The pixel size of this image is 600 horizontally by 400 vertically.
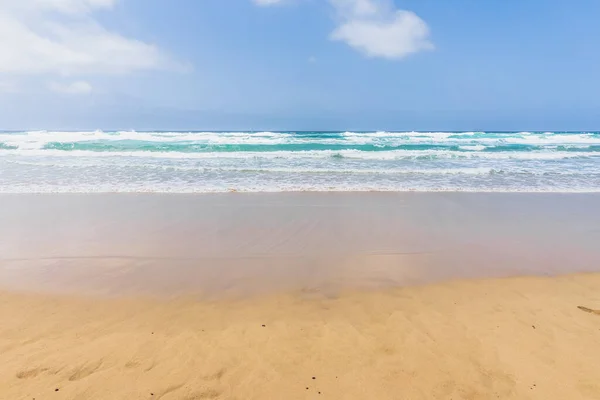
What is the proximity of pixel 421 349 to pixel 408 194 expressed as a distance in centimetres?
712

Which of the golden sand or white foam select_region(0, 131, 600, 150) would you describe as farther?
white foam select_region(0, 131, 600, 150)

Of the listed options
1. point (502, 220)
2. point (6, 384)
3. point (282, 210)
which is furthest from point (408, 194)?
point (6, 384)

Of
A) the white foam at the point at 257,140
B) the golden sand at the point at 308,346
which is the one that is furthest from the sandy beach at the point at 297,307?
the white foam at the point at 257,140

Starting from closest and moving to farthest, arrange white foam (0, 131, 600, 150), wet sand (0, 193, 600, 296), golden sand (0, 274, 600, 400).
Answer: golden sand (0, 274, 600, 400), wet sand (0, 193, 600, 296), white foam (0, 131, 600, 150)

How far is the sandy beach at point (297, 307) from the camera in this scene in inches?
100.0

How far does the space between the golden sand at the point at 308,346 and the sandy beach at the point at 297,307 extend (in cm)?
2

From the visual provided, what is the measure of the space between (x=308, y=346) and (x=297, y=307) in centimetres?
69

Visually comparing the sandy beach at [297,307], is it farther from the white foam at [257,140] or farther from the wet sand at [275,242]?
the white foam at [257,140]

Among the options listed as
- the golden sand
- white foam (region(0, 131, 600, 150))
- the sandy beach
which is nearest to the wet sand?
the sandy beach

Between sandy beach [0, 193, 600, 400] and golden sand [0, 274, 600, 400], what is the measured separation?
0.05 feet

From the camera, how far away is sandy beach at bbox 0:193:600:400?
2539 millimetres

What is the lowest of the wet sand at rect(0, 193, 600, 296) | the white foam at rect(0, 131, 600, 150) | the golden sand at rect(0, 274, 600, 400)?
the golden sand at rect(0, 274, 600, 400)

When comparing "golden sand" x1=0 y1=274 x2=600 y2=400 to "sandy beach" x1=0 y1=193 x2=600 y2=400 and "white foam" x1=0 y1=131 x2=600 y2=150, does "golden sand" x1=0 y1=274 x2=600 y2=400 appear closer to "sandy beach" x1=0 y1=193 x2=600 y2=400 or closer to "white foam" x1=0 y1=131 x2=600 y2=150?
"sandy beach" x1=0 y1=193 x2=600 y2=400

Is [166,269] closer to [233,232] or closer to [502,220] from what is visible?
[233,232]
